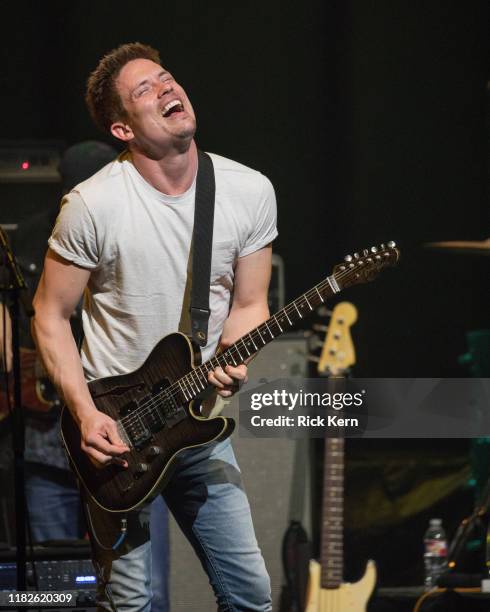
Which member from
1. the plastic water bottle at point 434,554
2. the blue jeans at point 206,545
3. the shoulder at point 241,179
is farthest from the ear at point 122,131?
the plastic water bottle at point 434,554

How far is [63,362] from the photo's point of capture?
11.2ft

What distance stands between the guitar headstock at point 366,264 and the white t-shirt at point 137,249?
1.02 ft

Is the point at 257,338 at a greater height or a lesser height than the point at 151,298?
lesser

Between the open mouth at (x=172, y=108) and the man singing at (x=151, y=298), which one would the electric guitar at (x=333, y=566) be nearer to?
the man singing at (x=151, y=298)

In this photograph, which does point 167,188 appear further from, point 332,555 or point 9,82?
point 9,82

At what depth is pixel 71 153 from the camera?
477 cm

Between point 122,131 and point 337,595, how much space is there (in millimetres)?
2084

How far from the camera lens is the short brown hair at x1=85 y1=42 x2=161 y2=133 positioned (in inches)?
145

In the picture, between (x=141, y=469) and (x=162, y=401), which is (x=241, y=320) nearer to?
(x=162, y=401)

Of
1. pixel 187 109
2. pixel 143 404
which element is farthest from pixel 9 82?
pixel 143 404

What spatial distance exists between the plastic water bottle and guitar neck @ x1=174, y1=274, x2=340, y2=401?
1727 millimetres

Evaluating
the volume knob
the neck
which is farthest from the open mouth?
the volume knob

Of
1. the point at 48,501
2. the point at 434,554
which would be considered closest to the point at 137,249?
the point at 48,501

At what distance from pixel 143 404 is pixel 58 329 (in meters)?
0.34
